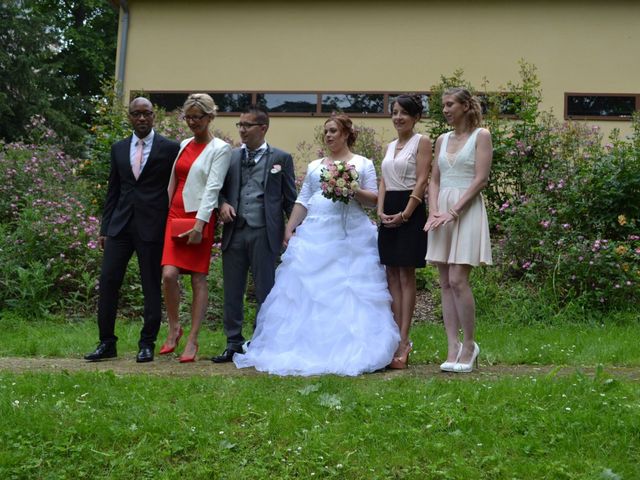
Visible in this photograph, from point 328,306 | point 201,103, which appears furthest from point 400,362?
point 201,103

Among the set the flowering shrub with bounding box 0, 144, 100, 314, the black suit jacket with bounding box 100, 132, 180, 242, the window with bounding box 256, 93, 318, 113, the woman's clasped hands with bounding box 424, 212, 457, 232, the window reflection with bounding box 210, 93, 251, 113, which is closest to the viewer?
the woman's clasped hands with bounding box 424, 212, 457, 232

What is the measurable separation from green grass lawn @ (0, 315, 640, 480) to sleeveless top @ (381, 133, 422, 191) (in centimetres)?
145

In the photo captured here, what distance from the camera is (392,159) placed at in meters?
6.14

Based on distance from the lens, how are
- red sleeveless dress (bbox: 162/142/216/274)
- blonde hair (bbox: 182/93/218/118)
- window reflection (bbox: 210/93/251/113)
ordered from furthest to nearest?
window reflection (bbox: 210/93/251/113)
red sleeveless dress (bbox: 162/142/216/274)
blonde hair (bbox: 182/93/218/118)

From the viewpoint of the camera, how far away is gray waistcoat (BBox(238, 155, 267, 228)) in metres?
6.50

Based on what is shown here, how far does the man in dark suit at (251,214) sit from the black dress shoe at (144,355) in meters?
0.55

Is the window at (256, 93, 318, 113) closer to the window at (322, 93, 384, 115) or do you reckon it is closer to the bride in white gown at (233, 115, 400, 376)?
the window at (322, 93, 384, 115)

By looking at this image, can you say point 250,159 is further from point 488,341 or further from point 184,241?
point 488,341

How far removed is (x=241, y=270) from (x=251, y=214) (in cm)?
48

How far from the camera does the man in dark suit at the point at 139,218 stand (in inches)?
259

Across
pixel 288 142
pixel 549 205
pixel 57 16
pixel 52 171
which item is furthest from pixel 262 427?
pixel 57 16

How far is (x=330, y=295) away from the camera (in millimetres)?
6145

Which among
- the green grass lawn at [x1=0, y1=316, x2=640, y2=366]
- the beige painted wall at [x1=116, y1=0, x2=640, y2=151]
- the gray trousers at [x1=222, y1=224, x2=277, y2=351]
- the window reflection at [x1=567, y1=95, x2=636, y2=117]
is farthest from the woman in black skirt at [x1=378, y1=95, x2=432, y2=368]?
the window reflection at [x1=567, y1=95, x2=636, y2=117]

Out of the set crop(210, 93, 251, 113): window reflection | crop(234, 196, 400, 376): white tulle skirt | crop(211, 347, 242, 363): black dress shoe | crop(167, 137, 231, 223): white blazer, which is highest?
crop(210, 93, 251, 113): window reflection
